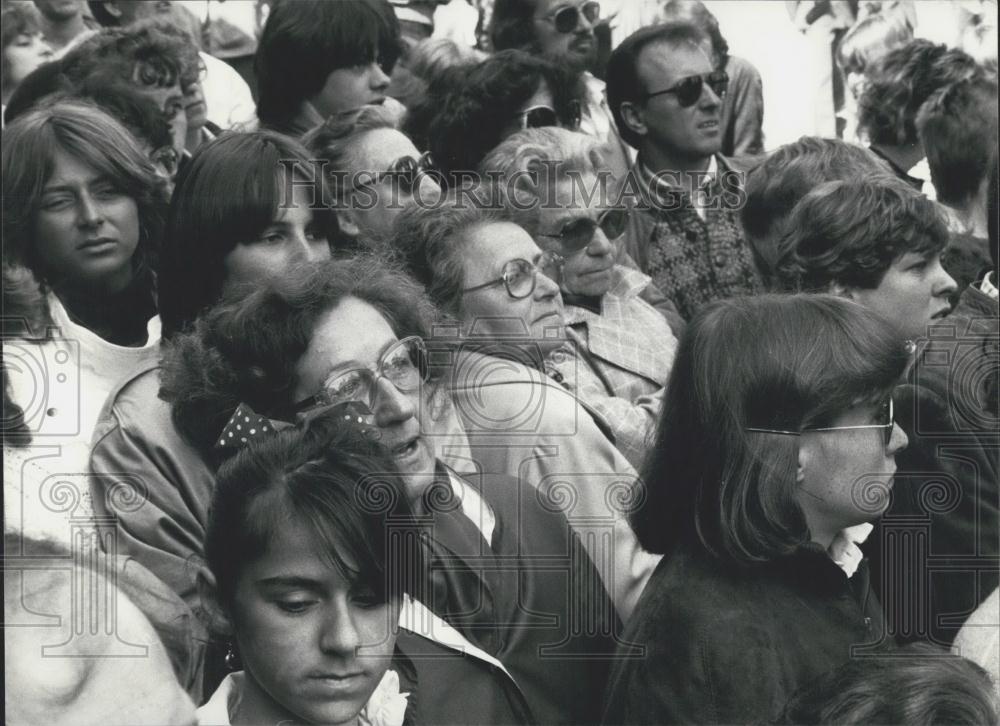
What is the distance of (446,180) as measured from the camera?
11.9ft

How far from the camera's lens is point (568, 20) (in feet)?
12.8

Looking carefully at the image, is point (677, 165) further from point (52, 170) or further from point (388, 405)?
point (52, 170)

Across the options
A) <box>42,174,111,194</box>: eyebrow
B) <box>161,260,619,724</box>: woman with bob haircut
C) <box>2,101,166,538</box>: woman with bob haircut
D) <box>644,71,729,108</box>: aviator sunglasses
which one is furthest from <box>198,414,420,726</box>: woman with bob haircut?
<box>644,71,729,108</box>: aviator sunglasses

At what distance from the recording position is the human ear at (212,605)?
9.73ft

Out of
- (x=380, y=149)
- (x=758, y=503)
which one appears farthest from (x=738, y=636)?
(x=380, y=149)

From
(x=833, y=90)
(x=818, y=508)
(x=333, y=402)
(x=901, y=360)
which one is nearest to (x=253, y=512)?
(x=333, y=402)

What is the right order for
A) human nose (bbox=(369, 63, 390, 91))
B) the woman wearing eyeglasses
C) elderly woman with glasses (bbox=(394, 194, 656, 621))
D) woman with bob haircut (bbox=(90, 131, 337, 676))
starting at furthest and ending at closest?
human nose (bbox=(369, 63, 390, 91)), the woman wearing eyeglasses, elderly woman with glasses (bbox=(394, 194, 656, 621)), woman with bob haircut (bbox=(90, 131, 337, 676))

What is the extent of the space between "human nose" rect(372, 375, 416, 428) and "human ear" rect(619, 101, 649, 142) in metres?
1.04

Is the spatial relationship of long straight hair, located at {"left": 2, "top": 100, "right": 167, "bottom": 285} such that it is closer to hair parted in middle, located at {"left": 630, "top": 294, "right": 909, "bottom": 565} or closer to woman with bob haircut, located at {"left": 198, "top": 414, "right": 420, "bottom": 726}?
woman with bob haircut, located at {"left": 198, "top": 414, "right": 420, "bottom": 726}

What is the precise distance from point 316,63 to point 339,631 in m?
1.41

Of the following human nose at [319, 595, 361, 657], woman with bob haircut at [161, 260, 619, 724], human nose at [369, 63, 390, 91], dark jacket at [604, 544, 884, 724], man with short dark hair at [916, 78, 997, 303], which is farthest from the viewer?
man with short dark hair at [916, 78, 997, 303]

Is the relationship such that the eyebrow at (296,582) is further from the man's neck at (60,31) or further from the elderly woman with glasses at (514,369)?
the man's neck at (60,31)

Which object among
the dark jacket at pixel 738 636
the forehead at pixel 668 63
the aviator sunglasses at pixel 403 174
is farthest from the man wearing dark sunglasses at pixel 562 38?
the dark jacket at pixel 738 636

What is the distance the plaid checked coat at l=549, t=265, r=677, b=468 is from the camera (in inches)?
138
